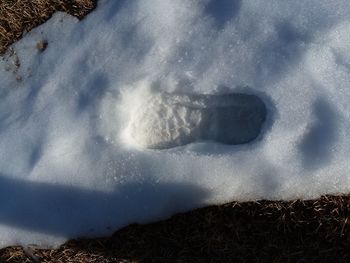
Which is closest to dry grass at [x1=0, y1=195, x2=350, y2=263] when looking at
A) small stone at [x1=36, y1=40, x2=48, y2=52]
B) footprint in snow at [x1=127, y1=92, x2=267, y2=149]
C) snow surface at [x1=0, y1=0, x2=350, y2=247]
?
snow surface at [x1=0, y1=0, x2=350, y2=247]

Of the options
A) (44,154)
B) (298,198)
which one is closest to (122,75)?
(44,154)

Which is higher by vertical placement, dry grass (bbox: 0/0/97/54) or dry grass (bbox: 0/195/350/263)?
dry grass (bbox: 0/0/97/54)

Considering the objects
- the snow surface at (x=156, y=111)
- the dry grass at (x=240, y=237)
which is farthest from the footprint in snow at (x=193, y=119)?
the dry grass at (x=240, y=237)

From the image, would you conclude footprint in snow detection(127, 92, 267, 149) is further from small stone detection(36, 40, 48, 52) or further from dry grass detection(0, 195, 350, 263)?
small stone detection(36, 40, 48, 52)

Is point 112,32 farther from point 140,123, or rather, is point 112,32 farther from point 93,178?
point 93,178

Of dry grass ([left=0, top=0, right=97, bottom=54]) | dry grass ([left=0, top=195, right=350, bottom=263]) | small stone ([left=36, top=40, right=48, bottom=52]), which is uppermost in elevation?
dry grass ([left=0, top=0, right=97, bottom=54])

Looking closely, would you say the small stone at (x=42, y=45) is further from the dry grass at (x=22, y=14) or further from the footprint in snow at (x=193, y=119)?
the footprint in snow at (x=193, y=119)

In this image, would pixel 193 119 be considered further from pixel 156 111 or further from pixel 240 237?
pixel 240 237
